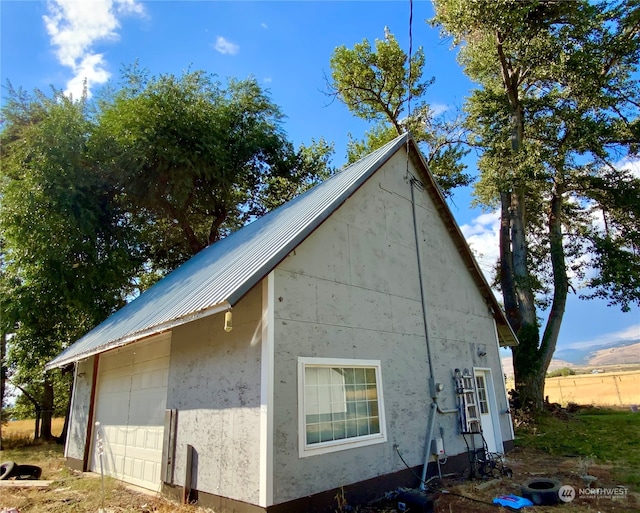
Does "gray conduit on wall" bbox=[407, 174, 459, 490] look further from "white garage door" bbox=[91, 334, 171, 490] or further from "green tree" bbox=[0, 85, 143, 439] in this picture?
"green tree" bbox=[0, 85, 143, 439]

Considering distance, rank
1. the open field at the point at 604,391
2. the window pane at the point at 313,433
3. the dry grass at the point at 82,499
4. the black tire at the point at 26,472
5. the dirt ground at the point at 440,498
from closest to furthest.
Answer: the window pane at the point at 313,433
the dirt ground at the point at 440,498
the dry grass at the point at 82,499
the black tire at the point at 26,472
the open field at the point at 604,391

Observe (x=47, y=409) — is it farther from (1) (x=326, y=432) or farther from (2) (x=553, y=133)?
(2) (x=553, y=133)

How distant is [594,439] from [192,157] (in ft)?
→ 59.2

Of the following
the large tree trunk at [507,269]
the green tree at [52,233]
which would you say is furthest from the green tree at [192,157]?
the large tree trunk at [507,269]

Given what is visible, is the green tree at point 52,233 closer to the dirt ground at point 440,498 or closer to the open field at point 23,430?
the open field at point 23,430

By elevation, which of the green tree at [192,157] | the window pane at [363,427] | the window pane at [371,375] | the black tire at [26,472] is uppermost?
the green tree at [192,157]

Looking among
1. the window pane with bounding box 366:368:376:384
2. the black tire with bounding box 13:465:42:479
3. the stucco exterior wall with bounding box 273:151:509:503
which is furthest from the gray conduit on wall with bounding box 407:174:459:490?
the black tire with bounding box 13:465:42:479

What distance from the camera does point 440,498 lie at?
6383mm

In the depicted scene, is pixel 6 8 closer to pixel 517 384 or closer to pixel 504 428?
pixel 504 428

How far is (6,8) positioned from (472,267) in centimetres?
1173

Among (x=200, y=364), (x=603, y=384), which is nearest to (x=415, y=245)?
(x=200, y=364)

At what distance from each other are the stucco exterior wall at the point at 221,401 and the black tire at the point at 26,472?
15.9ft

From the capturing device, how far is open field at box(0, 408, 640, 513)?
5891mm

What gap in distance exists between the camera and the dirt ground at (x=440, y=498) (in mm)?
5750
